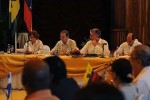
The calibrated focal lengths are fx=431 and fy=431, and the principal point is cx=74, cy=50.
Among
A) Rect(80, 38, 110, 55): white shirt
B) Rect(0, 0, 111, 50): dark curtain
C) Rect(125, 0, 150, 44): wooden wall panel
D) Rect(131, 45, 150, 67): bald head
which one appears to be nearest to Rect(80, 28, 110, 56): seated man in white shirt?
Rect(80, 38, 110, 55): white shirt

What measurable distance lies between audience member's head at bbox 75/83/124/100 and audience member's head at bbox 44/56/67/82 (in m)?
1.45

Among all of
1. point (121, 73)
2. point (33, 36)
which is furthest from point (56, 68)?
point (33, 36)

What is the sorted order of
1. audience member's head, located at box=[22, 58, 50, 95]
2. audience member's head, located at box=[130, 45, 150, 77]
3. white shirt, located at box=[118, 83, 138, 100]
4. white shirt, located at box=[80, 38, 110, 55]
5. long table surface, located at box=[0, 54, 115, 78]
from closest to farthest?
1. audience member's head, located at box=[22, 58, 50, 95]
2. white shirt, located at box=[118, 83, 138, 100]
3. audience member's head, located at box=[130, 45, 150, 77]
4. long table surface, located at box=[0, 54, 115, 78]
5. white shirt, located at box=[80, 38, 110, 55]

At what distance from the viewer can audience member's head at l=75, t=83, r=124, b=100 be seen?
1593mm

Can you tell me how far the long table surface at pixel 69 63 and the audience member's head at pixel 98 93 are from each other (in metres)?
6.05

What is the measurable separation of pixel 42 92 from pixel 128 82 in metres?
0.93

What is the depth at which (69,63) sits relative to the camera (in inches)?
315

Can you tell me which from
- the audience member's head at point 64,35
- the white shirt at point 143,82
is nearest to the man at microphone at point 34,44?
the audience member's head at point 64,35

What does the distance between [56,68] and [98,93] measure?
5.01 ft

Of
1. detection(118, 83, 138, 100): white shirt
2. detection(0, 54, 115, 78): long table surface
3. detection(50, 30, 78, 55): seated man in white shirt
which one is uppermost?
detection(50, 30, 78, 55): seated man in white shirt

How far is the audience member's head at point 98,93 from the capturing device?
1593 mm

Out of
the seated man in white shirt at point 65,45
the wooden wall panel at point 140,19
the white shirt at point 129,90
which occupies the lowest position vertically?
the white shirt at point 129,90

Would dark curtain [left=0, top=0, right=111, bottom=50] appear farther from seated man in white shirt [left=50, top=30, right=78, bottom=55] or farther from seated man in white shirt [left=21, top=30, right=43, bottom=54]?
seated man in white shirt [left=50, top=30, right=78, bottom=55]

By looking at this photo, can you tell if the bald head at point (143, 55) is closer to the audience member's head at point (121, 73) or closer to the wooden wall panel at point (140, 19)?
the audience member's head at point (121, 73)
